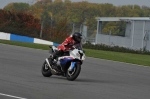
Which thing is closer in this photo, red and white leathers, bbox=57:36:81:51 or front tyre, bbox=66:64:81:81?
front tyre, bbox=66:64:81:81

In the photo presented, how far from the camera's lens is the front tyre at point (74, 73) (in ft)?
46.9

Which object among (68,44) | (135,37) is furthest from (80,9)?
(68,44)

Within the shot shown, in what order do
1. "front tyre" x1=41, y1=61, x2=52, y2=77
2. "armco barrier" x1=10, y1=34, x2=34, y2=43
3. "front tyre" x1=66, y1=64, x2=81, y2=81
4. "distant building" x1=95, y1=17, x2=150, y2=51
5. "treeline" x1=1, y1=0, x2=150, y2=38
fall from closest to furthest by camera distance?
"front tyre" x1=66, y1=64, x2=81, y2=81 → "front tyre" x1=41, y1=61, x2=52, y2=77 → "armco barrier" x1=10, y1=34, x2=34, y2=43 → "distant building" x1=95, y1=17, x2=150, y2=51 → "treeline" x1=1, y1=0, x2=150, y2=38

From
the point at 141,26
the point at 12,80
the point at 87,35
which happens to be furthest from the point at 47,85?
the point at 141,26

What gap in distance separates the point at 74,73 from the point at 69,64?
0.42m

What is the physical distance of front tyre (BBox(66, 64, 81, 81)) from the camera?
14305 mm

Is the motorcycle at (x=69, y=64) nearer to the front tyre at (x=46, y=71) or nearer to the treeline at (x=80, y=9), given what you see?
the front tyre at (x=46, y=71)

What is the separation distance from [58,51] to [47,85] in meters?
2.58

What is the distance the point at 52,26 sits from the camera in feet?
185

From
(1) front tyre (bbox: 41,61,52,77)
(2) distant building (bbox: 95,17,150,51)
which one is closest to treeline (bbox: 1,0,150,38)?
(2) distant building (bbox: 95,17,150,51)

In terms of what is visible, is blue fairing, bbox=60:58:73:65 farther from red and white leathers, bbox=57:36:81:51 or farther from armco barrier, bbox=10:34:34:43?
armco barrier, bbox=10:34:34:43

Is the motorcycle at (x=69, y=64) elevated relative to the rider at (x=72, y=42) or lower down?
lower down

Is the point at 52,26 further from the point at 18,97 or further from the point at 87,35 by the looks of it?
the point at 18,97

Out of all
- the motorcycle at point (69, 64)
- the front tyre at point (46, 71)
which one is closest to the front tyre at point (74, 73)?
the motorcycle at point (69, 64)
